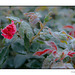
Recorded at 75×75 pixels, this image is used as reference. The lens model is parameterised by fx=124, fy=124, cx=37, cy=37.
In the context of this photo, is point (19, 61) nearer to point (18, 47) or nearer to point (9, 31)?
point (18, 47)

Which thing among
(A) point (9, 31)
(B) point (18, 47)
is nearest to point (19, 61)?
(B) point (18, 47)

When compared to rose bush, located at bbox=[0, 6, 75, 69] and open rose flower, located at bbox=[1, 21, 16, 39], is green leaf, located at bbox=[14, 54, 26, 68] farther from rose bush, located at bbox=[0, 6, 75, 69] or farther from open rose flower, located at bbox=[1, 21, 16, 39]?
open rose flower, located at bbox=[1, 21, 16, 39]

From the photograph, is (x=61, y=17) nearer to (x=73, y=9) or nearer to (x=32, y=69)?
(x=73, y=9)

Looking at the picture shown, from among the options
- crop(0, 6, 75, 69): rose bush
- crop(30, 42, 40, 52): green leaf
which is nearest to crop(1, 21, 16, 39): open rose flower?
crop(0, 6, 75, 69): rose bush

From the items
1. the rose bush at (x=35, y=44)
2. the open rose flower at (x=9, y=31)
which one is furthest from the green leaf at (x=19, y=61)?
the open rose flower at (x=9, y=31)

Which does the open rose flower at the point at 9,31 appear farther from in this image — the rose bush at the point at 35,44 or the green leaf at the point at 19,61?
the green leaf at the point at 19,61

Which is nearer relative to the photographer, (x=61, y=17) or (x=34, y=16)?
(x=34, y=16)

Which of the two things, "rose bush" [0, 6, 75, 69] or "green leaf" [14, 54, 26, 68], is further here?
"green leaf" [14, 54, 26, 68]
